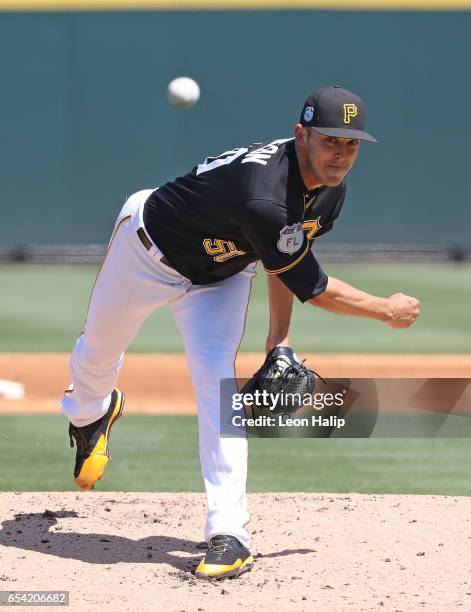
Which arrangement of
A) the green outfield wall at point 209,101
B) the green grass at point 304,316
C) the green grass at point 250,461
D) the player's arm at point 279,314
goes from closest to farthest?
the player's arm at point 279,314
the green grass at point 250,461
the green grass at point 304,316
the green outfield wall at point 209,101

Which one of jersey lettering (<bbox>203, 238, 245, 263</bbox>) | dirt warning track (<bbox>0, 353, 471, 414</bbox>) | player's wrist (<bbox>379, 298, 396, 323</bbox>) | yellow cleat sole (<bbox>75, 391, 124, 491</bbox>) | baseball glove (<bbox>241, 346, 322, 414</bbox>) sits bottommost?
dirt warning track (<bbox>0, 353, 471, 414</bbox>)

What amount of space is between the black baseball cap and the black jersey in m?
0.17

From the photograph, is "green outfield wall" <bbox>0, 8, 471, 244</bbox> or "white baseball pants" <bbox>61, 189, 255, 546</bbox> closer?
"white baseball pants" <bbox>61, 189, 255, 546</bbox>

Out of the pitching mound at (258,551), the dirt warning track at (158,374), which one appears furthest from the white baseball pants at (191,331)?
the dirt warning track at (158,374)

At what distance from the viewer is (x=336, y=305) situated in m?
3.97

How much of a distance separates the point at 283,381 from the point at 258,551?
2.22 feet

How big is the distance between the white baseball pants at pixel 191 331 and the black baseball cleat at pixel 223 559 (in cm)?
3

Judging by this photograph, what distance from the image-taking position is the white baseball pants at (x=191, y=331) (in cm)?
400

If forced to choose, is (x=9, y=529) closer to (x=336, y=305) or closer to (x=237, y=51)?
(x=336, y=305)

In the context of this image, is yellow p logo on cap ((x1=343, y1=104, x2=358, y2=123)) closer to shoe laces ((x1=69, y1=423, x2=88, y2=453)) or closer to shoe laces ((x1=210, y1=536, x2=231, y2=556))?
shoe laces ((x1=210, y1=536, x2=231, y2=556))

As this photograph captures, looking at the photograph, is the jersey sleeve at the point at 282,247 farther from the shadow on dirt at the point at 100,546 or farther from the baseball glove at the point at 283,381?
the shadow on dirt at the point at 100,546

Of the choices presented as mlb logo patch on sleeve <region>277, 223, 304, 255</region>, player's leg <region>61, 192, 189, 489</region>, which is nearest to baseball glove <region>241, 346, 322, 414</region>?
player's leg <region>61, 192, 189, 489</region>

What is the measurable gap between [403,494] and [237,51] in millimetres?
11488

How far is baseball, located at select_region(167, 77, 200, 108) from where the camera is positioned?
15.2 meters
